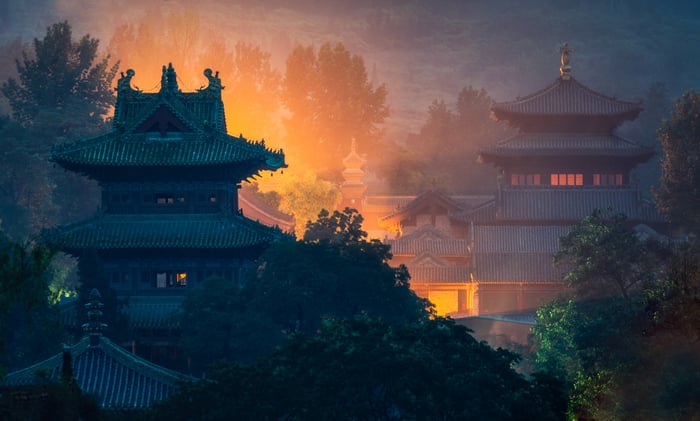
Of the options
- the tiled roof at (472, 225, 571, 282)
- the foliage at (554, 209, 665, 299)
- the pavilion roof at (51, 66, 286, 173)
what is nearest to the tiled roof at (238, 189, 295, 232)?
the tiled roof at (472, 225, 571, 282)

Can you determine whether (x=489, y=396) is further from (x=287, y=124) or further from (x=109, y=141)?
(x=287, y=124)

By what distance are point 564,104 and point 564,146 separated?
2.73m

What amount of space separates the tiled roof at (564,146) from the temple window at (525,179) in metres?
1.86

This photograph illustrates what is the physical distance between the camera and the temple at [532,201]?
3305 inches

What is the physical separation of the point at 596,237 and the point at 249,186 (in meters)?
59.6

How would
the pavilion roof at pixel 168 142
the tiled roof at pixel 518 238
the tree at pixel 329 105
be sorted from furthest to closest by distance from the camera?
the tree at pixel 329 105
the tiled roof at pixel 518 238
the pavilion roof at pixel 168 142

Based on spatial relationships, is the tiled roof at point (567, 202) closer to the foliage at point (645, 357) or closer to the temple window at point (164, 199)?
the temple window at point (164, 199)

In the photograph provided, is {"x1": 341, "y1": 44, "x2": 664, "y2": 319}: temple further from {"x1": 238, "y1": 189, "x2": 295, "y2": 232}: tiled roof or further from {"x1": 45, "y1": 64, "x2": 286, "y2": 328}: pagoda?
{"x1": 45, "y1": 64, "x2": 286, "y2": 328}: pagoda

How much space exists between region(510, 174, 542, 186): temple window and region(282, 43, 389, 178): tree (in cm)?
7150

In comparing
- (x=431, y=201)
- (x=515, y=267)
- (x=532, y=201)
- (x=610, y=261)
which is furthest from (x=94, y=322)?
(x=431, y=201)

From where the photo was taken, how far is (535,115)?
296 feet

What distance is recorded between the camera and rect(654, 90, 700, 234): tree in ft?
276

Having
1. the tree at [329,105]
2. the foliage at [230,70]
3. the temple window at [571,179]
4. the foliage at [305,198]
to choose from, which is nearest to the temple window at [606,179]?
the temple window at [571,179]

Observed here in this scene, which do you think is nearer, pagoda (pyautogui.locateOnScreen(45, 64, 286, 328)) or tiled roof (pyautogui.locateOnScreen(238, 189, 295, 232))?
pagoda (pyautogui.locateOnScreen(45, 64, 286, 328))
